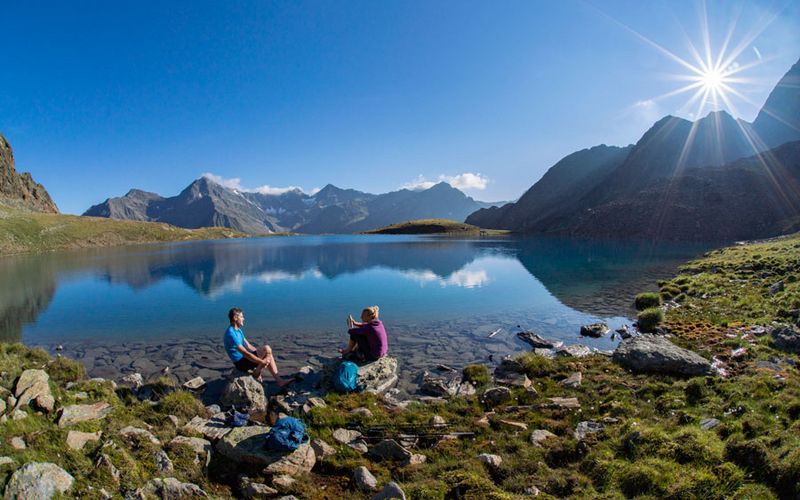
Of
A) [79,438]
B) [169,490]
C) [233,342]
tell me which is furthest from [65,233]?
[169,490]

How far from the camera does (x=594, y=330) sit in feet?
69.7

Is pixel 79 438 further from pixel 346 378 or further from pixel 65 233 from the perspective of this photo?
pixel 65 233

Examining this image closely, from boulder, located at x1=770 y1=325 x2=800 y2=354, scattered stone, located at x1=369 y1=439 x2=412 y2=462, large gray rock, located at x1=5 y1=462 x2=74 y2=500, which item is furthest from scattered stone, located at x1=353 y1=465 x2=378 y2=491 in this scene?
boulder, located at x1=770 y1=325 x2=800 y2=354

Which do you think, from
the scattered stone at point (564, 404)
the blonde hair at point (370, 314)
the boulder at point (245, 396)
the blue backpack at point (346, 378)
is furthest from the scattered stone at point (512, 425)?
the boulder at point (245, 396)

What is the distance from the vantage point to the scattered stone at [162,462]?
7414 mm

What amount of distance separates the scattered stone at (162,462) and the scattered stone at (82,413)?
8.15ft

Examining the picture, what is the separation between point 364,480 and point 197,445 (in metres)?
4.14

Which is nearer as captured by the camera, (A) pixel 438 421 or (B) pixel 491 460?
(B) pixel 491 460

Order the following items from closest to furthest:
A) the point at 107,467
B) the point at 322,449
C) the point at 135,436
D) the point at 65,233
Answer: the point at 107,467
the point at 135,436
the point at 322,449
the point at 65,233

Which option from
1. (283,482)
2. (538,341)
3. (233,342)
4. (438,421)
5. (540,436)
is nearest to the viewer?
(283,482)

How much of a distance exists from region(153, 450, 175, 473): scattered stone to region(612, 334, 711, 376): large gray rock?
1503 cm

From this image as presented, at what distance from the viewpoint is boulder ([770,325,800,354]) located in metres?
13.8

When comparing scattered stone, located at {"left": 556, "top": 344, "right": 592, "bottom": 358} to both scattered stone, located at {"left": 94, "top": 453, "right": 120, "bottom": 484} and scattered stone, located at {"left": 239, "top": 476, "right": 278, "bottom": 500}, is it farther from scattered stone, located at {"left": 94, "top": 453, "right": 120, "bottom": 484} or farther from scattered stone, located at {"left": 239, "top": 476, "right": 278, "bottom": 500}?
scattered stone, located at {"left": 94, "top": 453, "right": 120, "bottom": 484}

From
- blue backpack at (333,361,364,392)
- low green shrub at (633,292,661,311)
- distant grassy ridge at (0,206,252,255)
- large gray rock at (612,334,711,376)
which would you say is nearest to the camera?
large gray rock at (612,334,711,376)
